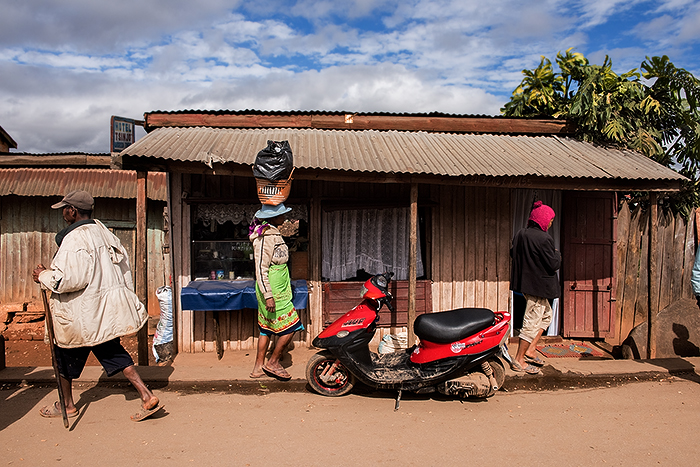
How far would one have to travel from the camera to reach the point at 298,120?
6.87 meters

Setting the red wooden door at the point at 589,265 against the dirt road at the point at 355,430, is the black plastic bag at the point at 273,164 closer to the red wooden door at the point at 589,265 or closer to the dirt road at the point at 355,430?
the dirt road at the point at 355,430

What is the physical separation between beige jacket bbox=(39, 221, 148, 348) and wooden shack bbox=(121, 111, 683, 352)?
203 cm

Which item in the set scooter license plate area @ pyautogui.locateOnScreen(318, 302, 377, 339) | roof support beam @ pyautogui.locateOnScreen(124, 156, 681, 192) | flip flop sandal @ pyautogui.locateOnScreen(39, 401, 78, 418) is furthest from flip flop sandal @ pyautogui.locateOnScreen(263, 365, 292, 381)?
roof support beam @ pyautogui.locateOnScreen(124, 156, 681, 192)

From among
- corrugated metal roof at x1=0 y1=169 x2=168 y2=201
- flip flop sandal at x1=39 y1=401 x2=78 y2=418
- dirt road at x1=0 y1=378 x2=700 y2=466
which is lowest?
dirt road at x1=0 y1=378 x2=700 y2=466

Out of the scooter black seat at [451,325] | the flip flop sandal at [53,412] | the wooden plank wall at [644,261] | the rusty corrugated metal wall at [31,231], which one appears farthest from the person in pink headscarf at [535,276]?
the rusty corrugated metal wall at [31,231]

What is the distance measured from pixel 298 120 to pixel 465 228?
3000 mm

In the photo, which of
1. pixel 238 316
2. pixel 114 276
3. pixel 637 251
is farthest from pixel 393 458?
pixel 637 251

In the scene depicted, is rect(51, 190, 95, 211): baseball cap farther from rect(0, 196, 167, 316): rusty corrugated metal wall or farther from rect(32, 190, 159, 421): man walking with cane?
rect(0, 196, 167, 316): rusty corrugated metal wall

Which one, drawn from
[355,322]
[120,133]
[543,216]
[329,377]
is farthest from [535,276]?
[120,133]

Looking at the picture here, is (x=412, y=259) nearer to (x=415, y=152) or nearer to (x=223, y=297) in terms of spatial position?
(x=415, y=152)

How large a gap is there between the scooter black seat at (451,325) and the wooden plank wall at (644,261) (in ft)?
12.5

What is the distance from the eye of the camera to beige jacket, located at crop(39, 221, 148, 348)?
3.62 meters

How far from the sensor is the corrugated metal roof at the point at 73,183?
8.37m

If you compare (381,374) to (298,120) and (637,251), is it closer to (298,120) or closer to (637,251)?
(298,120)
